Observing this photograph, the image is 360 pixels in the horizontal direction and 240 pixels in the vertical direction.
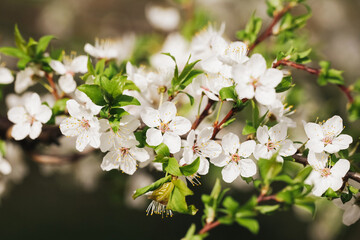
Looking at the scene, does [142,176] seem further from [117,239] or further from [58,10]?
[58,10]

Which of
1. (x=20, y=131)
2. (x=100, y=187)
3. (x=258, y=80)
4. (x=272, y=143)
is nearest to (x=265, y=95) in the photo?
(x=258, y=80)

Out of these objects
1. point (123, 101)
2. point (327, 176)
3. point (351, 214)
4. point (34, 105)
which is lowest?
→ point (351, 214)

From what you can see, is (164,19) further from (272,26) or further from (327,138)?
(327,138)

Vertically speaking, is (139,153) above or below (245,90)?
below

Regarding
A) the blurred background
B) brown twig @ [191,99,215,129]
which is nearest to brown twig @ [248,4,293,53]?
brown twig @ [191,99,215,129]

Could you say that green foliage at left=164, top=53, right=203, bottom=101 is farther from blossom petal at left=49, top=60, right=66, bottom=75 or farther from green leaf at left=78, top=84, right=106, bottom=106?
blossom petal at left=49, top=60, right=66, bottom=75

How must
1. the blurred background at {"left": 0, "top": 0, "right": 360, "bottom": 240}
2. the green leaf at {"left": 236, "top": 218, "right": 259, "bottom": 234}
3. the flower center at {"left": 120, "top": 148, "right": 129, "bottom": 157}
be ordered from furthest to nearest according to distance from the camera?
the blurred background at {"left": 0, "top": 0, "right": 360, "bottom": 240}, the flower center at {"left": 120, "top": 148, "right": 129, "bottom": 157}, the green leaf at {"left": 236, "top": 218, "right": 259, "bottom": 234}
